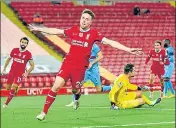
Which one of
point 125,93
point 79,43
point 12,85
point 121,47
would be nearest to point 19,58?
point 12,85

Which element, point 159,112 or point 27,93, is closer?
point 159,112

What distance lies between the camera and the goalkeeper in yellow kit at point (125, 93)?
13766 mm

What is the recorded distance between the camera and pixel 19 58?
16391mm

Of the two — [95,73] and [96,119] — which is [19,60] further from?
[96,119]

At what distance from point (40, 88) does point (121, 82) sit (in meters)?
10.8

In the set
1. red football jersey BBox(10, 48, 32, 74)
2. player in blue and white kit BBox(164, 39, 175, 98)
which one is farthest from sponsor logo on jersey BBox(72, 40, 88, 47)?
player in blue and white kit BBox(164, 39, 175, 98)

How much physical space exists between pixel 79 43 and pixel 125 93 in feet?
9.92

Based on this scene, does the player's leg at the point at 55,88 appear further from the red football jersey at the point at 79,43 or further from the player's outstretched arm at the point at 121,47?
the player's outstretched arm at the point at 121,47

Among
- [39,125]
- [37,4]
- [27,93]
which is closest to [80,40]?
[39,125]

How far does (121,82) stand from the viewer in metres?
13.7

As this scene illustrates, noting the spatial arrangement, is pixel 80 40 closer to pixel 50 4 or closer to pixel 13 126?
pixel 13 126

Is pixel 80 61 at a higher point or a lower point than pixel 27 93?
higher

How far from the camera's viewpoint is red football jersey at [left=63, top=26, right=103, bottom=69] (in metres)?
11.3

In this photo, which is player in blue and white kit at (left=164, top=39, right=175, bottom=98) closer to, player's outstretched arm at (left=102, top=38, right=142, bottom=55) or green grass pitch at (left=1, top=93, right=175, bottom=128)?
green grass pitch at (left=1, top=93, right=175, bottom=128)
